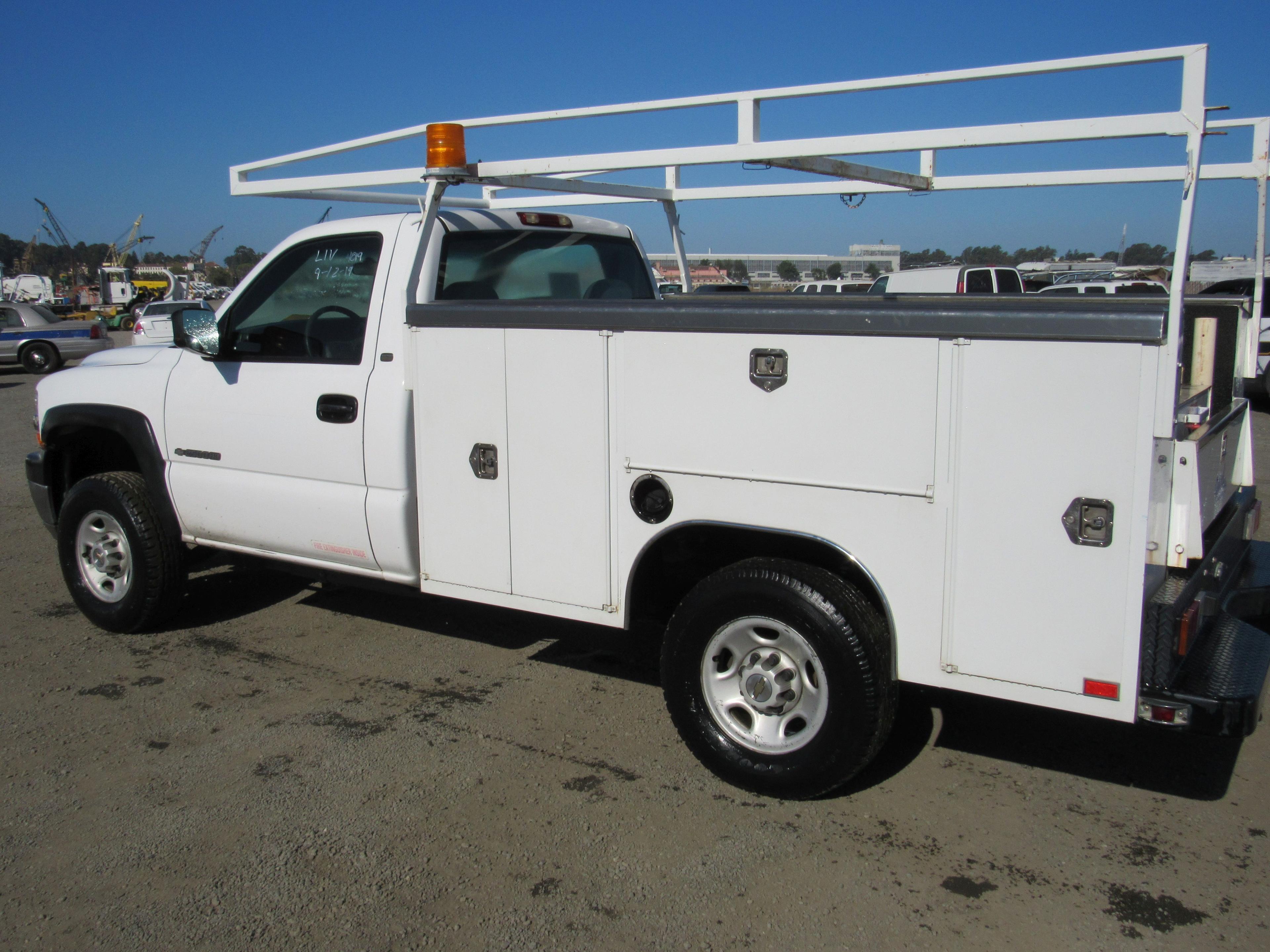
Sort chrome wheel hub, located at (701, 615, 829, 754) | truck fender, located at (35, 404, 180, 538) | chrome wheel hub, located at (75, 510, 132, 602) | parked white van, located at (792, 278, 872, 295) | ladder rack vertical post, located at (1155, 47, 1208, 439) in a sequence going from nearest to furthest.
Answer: ladder rack vertical post, located at (1155, 47, 1208, 439), chrome wheel hub, located at (701, 615, 829, 754), truck fender, located at (35, 404, 180, 538), chrome wheel hub, located at (75, 510, 132, 602), parked white van, located at (792, 278, 872, 295)

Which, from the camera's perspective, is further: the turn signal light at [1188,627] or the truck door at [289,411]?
the truck door at [289,411]

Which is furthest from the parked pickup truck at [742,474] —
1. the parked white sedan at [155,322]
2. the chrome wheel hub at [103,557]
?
the parked white sedan at [155,322]

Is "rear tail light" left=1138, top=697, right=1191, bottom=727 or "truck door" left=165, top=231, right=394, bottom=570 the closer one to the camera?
"rear tail light" left=1138, top=697, right=1191, bottom=727

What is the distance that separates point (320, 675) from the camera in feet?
16.0

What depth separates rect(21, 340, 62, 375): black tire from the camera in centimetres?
2339

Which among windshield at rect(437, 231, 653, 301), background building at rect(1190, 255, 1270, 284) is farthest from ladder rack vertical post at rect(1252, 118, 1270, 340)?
background building at rect(1190, 255, 1270, 284)

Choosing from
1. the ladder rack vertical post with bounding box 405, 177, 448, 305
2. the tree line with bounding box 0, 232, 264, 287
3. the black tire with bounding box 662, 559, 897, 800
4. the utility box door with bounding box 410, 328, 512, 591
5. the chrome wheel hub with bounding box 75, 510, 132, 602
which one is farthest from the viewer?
the tree line with bounding box 0, 232, 264, 287

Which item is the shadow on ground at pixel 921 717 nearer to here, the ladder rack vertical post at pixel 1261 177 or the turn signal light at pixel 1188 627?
the turn signal light at pixel 1188 627

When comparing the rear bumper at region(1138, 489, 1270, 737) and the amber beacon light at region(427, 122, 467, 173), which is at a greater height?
the amber beacon light at region(427, 122, 467, 173)

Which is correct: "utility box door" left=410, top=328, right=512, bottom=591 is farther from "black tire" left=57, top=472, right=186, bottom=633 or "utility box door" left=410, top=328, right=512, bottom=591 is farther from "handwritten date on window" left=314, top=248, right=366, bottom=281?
"black tire" left=57, top=472, right=186, bottom=633

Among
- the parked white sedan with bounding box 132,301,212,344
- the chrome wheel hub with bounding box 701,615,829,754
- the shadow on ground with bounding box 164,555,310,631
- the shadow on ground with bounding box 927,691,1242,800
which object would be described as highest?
the parked white sedan with bounding box 132,301,212,344

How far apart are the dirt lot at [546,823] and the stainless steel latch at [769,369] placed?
152 cm

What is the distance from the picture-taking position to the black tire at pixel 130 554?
206 inches

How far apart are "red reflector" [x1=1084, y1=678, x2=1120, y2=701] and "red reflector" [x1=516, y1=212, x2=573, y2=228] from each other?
3.20 metres
